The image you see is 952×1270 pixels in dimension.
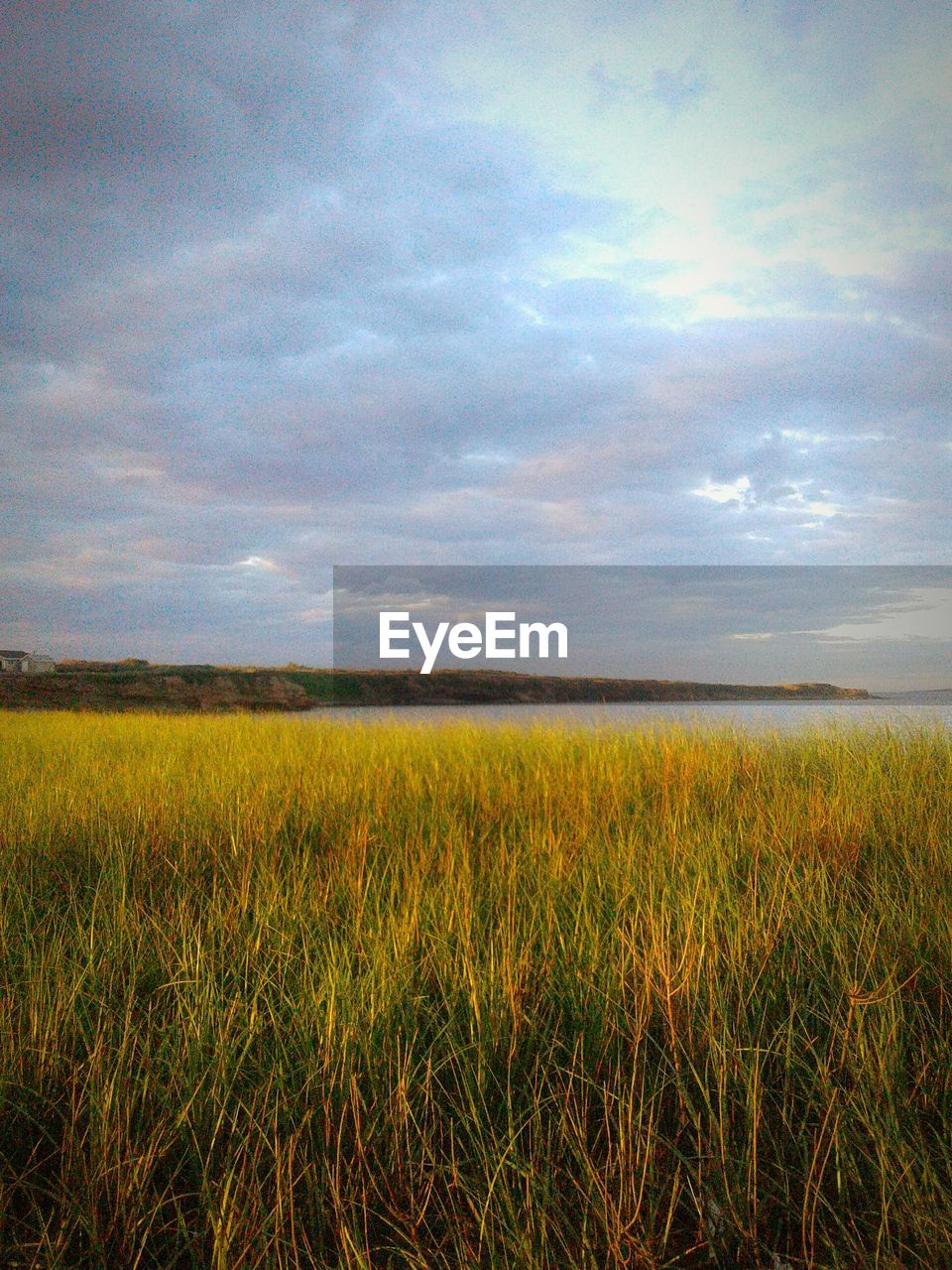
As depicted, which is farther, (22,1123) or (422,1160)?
(22,1123)

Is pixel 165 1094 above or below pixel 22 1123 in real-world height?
above

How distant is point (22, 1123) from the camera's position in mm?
1786

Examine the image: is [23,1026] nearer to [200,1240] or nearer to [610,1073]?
[200,1240]

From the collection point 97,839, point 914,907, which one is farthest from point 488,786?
point 914,907

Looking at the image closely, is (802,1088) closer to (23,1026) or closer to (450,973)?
(450,973)

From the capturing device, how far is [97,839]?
14.1 ft

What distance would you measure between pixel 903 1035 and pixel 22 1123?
2.23m

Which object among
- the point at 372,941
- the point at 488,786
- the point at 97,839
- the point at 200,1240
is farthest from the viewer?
the point at 488,786

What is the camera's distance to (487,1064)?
6.04 ft

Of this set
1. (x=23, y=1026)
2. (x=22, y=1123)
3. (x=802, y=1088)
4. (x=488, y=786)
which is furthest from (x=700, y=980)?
(x=488, y=786)

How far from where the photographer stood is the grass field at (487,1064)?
1449mm

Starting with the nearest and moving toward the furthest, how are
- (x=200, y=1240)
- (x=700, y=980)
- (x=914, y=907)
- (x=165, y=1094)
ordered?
1. (x=200, y=1240)
2. (x=165, y=1094)
3. (x=700, y=980)
4. (x=914, y=907)

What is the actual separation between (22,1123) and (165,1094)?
16.0 inches

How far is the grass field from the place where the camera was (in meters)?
1.45
